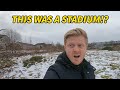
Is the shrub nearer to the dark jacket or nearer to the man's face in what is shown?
the man's face

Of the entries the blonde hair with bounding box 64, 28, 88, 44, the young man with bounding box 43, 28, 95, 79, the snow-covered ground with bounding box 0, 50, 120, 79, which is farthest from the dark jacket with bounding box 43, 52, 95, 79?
the snow-covered ground with bounding box 0, 50, 120, 79

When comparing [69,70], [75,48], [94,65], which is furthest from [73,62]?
[94,65]

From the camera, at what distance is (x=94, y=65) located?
4344 millimetres

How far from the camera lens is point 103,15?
4.16 metres

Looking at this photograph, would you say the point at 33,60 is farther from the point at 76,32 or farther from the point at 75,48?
the point at 76,32

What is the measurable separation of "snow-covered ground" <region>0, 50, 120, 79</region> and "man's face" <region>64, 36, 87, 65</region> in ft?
5.71

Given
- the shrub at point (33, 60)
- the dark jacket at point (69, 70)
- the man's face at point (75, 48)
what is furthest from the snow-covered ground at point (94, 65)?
the dark jacket at point (69, 70)

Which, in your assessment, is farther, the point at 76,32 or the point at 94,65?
the point at 94,65

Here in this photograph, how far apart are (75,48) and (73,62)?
213 mm

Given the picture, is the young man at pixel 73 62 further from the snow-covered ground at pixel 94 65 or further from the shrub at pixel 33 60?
the shrub at pixel 33 60

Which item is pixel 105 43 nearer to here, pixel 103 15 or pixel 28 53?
pixel 103 15
